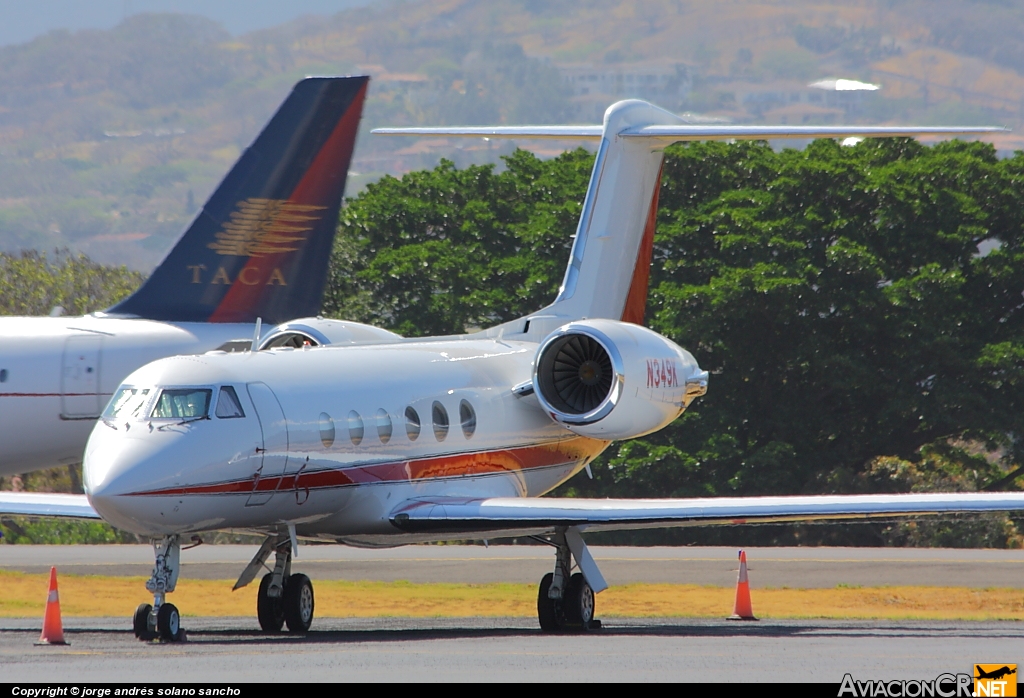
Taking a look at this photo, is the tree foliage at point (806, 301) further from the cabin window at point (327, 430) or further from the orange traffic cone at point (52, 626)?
the orange traffic cone at point (52, 626)

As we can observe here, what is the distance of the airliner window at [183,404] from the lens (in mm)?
15258

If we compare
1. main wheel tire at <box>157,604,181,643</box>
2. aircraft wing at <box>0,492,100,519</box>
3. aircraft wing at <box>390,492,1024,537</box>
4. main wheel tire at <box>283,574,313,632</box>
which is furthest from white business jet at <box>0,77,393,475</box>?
main wheel tire at <box>157,604,181,643</box>

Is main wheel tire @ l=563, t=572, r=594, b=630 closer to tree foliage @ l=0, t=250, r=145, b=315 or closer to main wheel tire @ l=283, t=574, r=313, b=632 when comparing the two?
main wheel tire @ l=283, t=574, r=313, b=632

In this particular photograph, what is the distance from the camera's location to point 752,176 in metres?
42.0

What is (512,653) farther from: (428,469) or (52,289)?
(52,289)

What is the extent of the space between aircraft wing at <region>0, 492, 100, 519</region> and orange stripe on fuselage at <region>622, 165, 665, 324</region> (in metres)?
9.41

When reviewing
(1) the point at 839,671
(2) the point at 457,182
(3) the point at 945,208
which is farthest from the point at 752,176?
(1) the point at 839,671

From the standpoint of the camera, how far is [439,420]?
18.7 metres

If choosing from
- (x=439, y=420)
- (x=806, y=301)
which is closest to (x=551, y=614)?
(x=439, y=420)

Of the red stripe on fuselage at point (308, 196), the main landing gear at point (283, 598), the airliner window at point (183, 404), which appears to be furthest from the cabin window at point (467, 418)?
the red stripe on fuselage at point (308, 196)

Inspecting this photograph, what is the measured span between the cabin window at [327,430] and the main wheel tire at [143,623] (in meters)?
2.71

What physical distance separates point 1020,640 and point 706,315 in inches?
887

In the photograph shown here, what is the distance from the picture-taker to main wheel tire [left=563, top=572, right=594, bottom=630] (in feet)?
59.5

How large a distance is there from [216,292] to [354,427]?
24.1 ft
